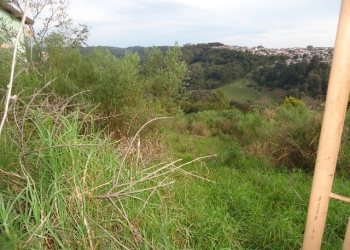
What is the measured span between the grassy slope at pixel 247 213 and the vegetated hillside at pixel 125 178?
0.05 ft

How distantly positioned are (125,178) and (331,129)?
4.27 feet

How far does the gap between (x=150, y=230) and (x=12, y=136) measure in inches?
45.9

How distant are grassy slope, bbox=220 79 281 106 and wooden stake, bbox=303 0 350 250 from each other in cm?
2902

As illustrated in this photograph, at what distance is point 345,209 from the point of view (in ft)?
14.8

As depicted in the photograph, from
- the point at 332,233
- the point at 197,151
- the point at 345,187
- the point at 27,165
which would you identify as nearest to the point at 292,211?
the point at 332,233

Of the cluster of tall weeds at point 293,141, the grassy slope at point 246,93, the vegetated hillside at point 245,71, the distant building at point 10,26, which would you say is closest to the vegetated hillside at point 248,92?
the grassy slope at point 246,93

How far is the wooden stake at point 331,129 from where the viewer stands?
5.24 ft

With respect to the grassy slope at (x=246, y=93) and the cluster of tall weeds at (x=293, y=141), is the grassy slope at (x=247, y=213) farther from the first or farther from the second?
the grassy slope at (x=246, y=93)

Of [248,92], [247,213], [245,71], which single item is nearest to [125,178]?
[247,213]

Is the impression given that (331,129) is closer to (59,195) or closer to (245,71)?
(59,195)

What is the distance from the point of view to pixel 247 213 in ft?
14.6

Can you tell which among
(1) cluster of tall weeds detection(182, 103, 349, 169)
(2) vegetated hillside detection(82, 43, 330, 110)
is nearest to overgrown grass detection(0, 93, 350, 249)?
(1) cluster of tall weeds detection(182, 103, 349, 169)

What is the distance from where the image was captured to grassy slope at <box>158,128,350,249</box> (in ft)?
11.3

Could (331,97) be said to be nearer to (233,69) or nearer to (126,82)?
(126,82)
